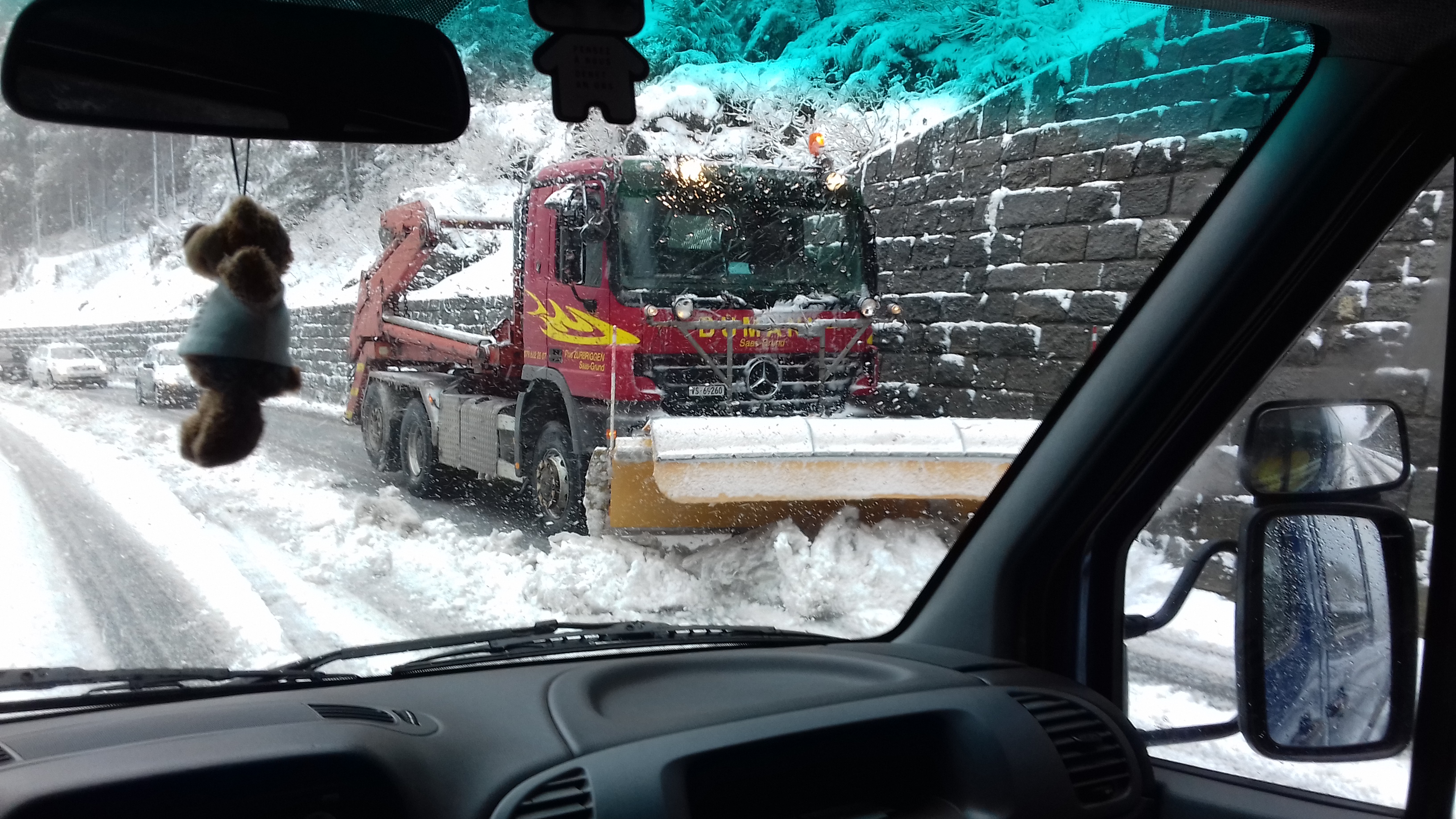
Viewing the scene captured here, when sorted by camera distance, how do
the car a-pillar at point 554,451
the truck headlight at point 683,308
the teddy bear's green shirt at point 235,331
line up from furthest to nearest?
the truck headlight at point 683,308 < the car a-pillar at point 554,451 < the teddy bear's green shirt at point 235,331

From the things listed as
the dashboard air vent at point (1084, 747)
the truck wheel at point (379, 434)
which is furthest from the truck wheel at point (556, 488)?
the dashboard air vent at point (1084, 747)

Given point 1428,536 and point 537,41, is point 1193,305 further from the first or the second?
point 537,41

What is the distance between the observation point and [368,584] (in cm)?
277

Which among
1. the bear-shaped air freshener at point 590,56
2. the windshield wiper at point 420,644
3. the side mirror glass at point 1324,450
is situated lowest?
the windshield wiper at point 420,644

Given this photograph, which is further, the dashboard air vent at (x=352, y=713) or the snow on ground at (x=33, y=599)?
the snow on ground at (x=33, y=599)

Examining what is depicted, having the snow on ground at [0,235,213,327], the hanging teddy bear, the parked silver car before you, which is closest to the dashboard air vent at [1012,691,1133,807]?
the hanging teddy bear

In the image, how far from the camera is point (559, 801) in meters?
1.58

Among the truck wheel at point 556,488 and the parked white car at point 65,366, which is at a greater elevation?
the parked white car at point 65,366

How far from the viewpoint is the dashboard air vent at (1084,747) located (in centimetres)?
197

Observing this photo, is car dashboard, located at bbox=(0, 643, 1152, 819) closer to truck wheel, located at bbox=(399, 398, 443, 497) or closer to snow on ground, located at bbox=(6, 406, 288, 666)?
snow on ground, located at bbox=(6, 406, 288, 666)

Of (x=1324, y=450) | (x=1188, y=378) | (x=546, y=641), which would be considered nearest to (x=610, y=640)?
(x=546, y=641)

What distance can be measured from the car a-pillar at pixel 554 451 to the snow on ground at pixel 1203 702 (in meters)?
1.76

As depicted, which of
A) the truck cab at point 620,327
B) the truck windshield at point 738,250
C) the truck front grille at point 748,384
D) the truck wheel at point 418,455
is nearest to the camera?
the truck wheel at point 418,455

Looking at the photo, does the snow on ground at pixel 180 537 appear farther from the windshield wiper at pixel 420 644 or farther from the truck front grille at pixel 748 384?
the truck front grille at pixel 748 384
